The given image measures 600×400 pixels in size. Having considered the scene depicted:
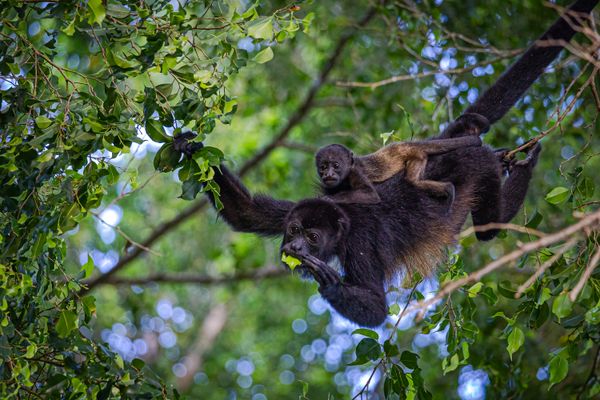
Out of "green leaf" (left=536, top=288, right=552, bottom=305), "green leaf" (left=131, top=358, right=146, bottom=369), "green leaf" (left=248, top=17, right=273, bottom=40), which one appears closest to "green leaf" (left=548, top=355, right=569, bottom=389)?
"green leaf" (left=536, top=288, right=552, bottom=305)

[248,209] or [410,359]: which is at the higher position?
[410,359]

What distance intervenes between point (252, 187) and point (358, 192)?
621cm

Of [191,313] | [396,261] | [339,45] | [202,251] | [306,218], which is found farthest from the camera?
[191,313]

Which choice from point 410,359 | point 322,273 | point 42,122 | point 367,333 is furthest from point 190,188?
point 410,359

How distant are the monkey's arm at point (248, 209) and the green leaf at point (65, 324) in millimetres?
1556

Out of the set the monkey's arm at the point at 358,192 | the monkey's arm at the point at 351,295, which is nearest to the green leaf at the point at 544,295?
the monkey's arm at the point at 351,295

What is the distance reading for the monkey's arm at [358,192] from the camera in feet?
15.1

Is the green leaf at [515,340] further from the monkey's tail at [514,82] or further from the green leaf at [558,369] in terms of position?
the monkey's tail at [514,82]

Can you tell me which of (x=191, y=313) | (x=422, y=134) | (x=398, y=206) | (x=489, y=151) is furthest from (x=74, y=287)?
(x=191, y=313)

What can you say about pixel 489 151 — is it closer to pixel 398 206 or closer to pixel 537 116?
pixel 398 206

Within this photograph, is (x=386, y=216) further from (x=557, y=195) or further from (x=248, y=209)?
(x=557, y=195)

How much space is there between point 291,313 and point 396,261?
373 inches

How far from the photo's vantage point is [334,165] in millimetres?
4781

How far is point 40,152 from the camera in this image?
3.12 m
